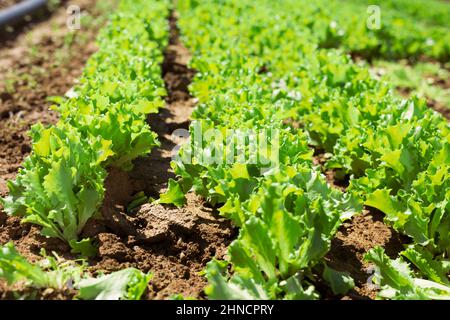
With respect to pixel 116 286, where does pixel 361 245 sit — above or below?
below

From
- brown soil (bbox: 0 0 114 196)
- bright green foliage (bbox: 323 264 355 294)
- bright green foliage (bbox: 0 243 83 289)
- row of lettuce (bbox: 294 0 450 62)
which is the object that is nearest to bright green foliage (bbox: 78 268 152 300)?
bright green foliage (bbox: 0 243 83 289)

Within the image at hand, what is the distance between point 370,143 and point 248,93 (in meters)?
1.25

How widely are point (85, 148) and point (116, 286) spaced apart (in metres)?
1.12

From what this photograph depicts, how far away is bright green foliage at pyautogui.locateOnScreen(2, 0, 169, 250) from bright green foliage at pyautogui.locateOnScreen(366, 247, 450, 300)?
5.86ft

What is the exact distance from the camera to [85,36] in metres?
9.93

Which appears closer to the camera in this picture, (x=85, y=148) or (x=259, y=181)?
(x=259, y=181)

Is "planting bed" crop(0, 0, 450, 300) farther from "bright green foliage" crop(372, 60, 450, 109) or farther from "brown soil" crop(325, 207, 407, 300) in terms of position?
"bright green foliage" crop(372, 60, 450, 109)

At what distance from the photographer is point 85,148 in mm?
4062

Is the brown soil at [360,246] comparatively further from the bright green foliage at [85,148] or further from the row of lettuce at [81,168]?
the bright green foliage at [85,148]

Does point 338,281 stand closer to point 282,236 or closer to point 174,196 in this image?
point 282,236

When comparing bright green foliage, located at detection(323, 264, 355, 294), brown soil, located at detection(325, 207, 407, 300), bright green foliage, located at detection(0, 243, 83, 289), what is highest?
bright green foliage, located at detection(0, 243, 83, 289)

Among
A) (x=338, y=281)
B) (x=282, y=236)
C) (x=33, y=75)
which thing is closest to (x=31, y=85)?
(x=33, y=75)

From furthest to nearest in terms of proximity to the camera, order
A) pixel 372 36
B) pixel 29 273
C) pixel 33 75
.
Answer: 1. pixel 372 36
2. pixel 33 75
3. pixel 29 273

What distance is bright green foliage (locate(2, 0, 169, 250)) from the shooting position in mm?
3811
